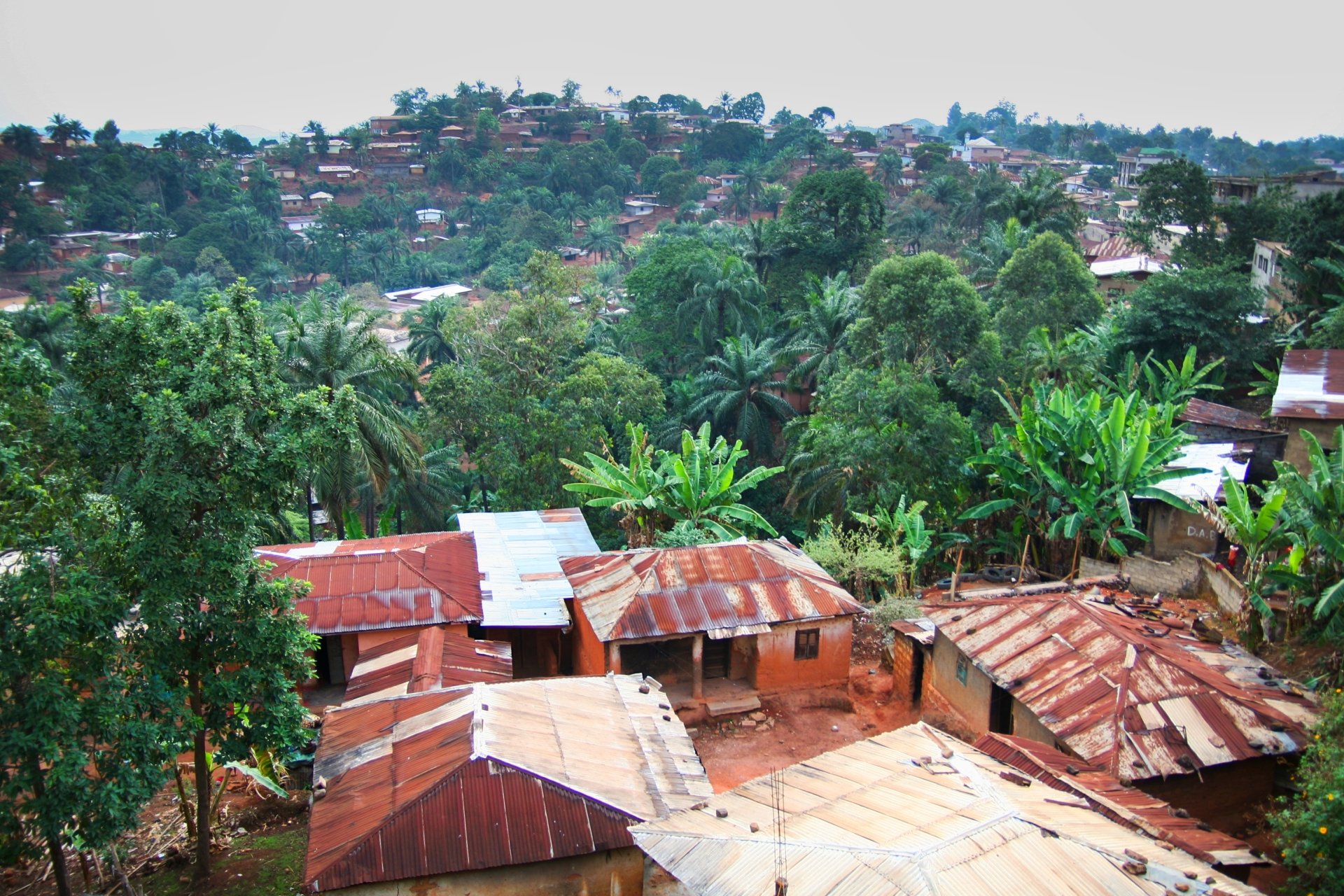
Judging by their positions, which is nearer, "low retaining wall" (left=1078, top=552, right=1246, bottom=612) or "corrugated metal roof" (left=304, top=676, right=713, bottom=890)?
"corrugated metal roof" (left=304, top=676, right=713, bottom=890)

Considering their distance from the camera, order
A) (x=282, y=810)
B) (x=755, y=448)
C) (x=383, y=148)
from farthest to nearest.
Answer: (x=383, y=148) → (x=755, y=448) → (x=282, y=810)

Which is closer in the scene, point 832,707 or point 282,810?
point 282,810

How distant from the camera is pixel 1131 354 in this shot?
24.2 meters

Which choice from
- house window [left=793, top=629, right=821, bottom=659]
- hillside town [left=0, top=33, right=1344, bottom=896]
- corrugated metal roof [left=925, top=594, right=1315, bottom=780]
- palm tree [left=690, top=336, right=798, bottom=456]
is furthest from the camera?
palm tree [left=690, top=336, right=798, bottom=456]

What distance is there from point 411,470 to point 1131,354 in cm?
1772

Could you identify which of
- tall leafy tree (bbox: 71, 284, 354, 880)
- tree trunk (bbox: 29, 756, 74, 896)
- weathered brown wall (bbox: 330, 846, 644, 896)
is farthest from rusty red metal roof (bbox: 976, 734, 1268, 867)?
tree trunk (bbox: 29, 756, 74, 896)

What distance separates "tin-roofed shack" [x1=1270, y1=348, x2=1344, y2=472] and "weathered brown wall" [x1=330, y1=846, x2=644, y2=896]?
14837 mm

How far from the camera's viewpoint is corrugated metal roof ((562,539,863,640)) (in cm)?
1541

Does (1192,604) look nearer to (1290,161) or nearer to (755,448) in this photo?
(755,448)

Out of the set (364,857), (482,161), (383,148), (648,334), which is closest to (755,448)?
(648,334)

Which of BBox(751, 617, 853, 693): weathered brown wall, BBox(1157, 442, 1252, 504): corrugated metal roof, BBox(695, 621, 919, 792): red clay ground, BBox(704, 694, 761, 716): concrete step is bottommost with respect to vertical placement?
BBox(695, 621, 919, 792): red clay ground

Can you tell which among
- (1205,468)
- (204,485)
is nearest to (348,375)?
(204,485)

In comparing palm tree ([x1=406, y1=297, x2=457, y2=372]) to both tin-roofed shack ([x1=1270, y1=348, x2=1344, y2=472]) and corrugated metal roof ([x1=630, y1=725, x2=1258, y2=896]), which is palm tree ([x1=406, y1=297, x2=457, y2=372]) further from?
corrugated metal roof ([x1=630, y1=725, x2=1258, y2=896])

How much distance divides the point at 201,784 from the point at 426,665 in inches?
151
